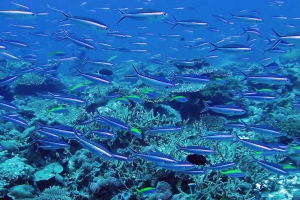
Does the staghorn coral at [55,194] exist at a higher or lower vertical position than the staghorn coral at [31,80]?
higher

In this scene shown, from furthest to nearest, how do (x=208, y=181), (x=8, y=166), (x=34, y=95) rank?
(x=34, y=95) < (x=8, y=166) < (x=208, y=181)

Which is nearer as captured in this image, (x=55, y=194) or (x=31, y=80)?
(x=55, y=194)

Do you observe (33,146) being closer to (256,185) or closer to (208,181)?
(208,181)

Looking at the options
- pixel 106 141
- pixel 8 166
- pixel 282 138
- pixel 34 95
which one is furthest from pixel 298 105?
pixel 34 95

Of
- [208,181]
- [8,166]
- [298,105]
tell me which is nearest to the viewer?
[208,181]

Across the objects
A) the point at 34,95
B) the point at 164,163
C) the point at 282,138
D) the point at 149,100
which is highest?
the point at 164,163

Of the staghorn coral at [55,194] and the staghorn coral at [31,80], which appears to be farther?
the staghorn coral at [31,80]

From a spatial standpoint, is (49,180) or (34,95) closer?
(49,180)

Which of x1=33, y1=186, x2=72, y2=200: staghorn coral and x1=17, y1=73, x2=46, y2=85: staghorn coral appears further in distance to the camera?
x1=17, y1=73, x2=46, y2=85: staghorn coral

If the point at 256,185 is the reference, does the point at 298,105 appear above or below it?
above

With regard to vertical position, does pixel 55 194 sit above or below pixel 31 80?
above

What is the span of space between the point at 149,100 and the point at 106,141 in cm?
315

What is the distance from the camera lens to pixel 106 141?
767 cm

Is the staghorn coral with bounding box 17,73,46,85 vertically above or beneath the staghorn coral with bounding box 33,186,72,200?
beneath
